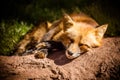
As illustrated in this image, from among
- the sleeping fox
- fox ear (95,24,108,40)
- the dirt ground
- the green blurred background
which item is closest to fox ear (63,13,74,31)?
the sleeping fox

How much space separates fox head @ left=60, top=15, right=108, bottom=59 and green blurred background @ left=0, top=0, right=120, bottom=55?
4.45ft

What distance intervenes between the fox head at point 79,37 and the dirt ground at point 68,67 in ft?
0.49

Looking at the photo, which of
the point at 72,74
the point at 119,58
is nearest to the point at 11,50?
the point at 72,74

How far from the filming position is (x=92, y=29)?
612cm

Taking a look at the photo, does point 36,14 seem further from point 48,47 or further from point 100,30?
point 100,30

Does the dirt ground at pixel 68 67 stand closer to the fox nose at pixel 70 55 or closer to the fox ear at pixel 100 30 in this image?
the fox nose at pixel 70 55

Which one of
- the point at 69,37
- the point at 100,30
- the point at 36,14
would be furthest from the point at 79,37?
the point at 36,14

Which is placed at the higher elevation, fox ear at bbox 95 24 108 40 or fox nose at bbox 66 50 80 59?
fox ear at bbox 95 24 108 40

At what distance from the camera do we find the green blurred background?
7.49m

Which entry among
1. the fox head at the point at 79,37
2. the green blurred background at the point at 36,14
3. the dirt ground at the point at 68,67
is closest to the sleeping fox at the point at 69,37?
the fox head at the point at 79,37

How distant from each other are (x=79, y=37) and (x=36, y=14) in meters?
3.96

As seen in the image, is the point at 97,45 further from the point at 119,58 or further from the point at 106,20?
the point at 106,20

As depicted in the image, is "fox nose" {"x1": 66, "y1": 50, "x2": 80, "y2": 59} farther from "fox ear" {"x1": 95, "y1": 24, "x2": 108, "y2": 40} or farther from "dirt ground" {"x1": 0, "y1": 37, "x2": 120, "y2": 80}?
"fox ear" {"x1": 95, "y1": 24, "x2": 108, "y2": 40}

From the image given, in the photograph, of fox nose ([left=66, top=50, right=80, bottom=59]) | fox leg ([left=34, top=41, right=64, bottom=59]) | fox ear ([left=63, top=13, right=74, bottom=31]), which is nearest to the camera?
fox nose ([left=66, top=50, right=80, bottom=59])
